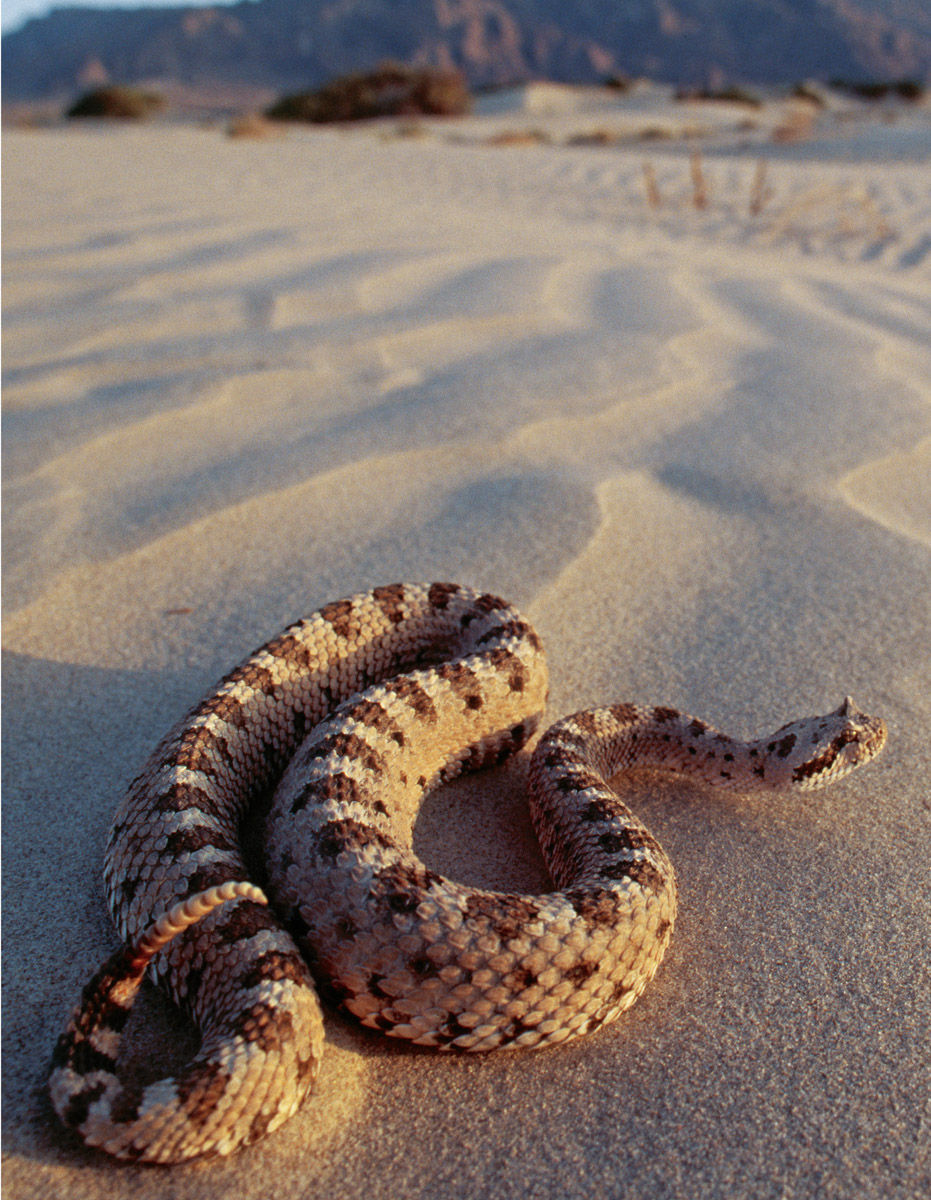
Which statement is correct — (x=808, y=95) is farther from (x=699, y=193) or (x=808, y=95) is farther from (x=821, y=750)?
(x=821, y=750)

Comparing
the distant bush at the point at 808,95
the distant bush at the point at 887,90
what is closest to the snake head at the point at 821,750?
the distant bush at the point at 808,95

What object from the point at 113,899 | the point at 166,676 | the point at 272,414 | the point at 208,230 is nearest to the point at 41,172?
the point at 208,230

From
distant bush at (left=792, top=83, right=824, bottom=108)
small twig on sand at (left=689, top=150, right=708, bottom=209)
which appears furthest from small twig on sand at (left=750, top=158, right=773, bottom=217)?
distant bush at (left=792, top=83, right=824, bottom=108)

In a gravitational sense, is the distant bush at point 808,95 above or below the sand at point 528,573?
above

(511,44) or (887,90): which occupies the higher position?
(511,44)

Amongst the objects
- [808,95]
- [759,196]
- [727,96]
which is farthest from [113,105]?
[808,95]

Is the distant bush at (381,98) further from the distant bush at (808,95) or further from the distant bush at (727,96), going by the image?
the distant bush at (808,95)

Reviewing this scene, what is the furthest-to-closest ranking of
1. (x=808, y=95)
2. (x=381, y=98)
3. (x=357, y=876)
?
1. (x=808, y=95)
2. (x=381, y=98)
3. (x=357, y=876)
